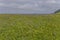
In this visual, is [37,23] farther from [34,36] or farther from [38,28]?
[34,36]

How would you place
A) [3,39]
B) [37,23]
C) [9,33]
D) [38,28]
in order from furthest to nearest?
1. [37,23]
2. [38,28]
3. [9,33]
4. [3,39]

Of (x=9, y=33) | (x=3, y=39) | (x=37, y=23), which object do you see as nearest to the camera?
(x=3, y=39)

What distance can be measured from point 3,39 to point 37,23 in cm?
816

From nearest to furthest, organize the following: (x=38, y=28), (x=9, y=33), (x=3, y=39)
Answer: (x=3, y=39) → (x=9, y=33) → (x=38, y=28)

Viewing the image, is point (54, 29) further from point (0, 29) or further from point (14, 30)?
point (0, 29)

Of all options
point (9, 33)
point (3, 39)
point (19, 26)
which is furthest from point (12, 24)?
point (3, 39)

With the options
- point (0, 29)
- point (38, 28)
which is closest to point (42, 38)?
point (38, 28)

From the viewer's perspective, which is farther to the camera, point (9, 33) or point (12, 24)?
point (12, 24)

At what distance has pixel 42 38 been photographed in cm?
2712

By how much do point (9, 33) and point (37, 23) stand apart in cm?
625

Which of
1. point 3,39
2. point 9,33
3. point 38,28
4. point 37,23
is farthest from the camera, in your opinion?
point 37,23

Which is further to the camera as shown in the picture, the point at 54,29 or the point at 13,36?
the point at 54,29

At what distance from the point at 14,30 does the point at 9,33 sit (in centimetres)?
145

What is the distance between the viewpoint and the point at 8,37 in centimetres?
2689
